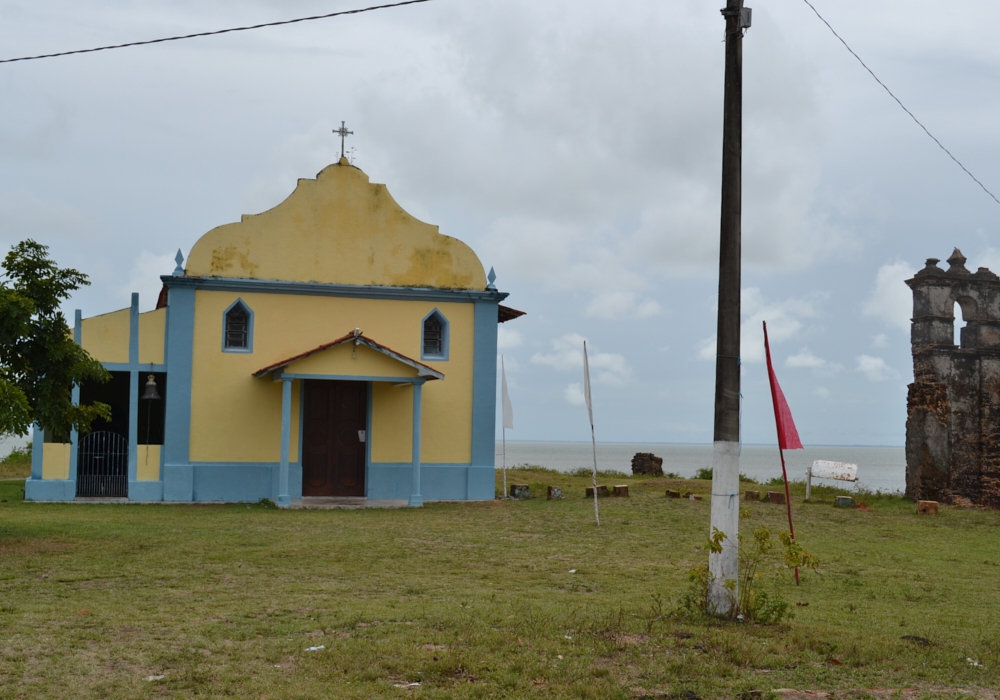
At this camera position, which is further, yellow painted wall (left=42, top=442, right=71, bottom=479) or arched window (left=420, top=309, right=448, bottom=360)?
arched window (left=420, top=309, right=448, bottom=360)

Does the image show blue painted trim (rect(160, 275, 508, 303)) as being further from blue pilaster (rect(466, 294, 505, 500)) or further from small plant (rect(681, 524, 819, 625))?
small plant (rect(681, 524, 819, 625))

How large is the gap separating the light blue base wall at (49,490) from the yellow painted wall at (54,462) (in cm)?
14

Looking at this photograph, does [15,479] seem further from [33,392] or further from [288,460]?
[33,392]

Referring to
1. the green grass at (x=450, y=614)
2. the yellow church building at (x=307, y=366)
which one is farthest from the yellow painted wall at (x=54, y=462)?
the green grass at (x=450, y=614)

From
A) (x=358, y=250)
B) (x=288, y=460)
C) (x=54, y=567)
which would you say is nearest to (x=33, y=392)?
(x=54, y=567)

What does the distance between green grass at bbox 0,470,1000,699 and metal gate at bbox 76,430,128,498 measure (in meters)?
4.16

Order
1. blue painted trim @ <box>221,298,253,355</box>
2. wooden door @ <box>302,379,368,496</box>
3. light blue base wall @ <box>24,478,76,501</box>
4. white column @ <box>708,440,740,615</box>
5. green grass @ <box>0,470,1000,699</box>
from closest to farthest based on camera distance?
green grass @ <box>0,470,1000,699</box> < white column @ <box>708,440,740,615</box> < light blue base wall @ <box>24,478,76,501</box> < blue painted trim @ <box>221,298,253,355</box> < wooden door @ <box>302,379,368,496</box>

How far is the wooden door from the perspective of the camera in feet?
69.7

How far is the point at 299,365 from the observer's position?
1980 centimetres

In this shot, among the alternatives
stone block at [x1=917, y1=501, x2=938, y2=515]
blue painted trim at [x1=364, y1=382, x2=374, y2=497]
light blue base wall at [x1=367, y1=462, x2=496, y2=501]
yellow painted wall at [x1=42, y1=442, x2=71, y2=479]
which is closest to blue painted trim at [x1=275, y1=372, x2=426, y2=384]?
blue painted trim at [x1=364, y1=382, x2=374, y2=497]

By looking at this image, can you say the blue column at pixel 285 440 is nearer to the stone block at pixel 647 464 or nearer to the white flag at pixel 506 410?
the white flag at pixel 506 410

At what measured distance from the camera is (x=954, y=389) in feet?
75.8

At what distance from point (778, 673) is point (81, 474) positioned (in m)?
17.2

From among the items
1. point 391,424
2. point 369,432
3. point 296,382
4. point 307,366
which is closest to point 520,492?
point 391,424
